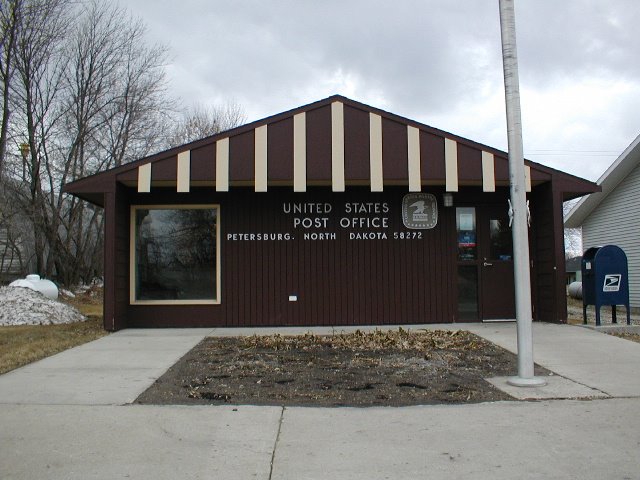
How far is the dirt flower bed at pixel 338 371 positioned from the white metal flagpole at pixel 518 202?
1.83 feet

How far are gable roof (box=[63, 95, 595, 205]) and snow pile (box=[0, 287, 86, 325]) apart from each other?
4.03 m

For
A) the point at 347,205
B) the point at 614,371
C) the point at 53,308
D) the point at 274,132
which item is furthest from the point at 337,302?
the point at 53,308

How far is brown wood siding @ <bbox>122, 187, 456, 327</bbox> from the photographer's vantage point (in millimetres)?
12000

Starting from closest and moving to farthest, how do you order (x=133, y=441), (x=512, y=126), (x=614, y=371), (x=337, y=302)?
(x=133, y=441), (x=512, y=126), (x=614, y=371), (x=337, y=302)

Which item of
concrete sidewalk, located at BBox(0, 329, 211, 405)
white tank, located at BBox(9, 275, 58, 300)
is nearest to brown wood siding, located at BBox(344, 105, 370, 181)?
concrete sidewalk, located at BBox(0, 329, 211, 405)

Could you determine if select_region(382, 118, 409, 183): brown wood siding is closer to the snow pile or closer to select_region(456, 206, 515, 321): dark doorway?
select_region(456, 206, 515, 321): dark doorway

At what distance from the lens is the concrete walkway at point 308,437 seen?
4.35 metres

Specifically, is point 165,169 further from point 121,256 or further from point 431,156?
point 431,156

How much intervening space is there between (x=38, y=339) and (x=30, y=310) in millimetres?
3581

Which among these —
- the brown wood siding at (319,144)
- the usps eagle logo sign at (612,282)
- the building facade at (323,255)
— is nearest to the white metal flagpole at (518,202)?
the brown wood siding at (319,144)

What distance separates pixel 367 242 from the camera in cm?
1214

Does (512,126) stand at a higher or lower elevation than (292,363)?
higher

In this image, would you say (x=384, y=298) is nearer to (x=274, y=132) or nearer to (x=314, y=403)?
(x=274, y=132)

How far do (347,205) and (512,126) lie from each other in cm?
559
